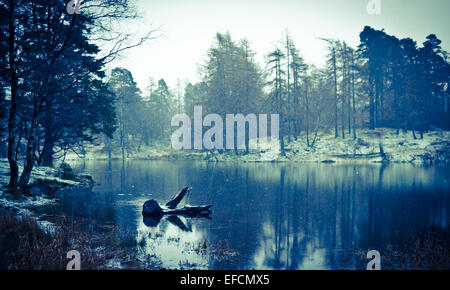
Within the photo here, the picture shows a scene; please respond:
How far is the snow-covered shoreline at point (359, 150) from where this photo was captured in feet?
149

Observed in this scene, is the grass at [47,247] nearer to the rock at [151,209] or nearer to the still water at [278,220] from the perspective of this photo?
the still water at [278,220]

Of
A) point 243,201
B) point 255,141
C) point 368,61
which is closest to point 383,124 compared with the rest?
point 368,61

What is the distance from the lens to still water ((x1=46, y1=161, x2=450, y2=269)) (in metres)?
9.62

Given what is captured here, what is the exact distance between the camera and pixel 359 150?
49.0 meters

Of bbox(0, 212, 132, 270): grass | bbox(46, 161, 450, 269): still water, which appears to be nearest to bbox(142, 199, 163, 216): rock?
bbox(46, 161, 450, 269): still water

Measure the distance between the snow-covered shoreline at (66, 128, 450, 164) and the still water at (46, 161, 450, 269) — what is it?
21.4m

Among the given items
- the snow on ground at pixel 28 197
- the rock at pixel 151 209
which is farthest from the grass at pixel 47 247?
the snow on ground at pixel 28 197

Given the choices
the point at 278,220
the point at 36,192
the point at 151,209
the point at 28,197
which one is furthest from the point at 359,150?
the point at 28,197

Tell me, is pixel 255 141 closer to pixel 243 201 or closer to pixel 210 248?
pixel 243 201

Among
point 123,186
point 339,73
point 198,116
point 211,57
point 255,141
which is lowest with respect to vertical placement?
point 123,186

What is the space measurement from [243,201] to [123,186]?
1279cm

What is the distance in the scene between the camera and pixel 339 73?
55.6 m

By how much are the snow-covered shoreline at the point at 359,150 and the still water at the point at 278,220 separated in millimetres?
21425
